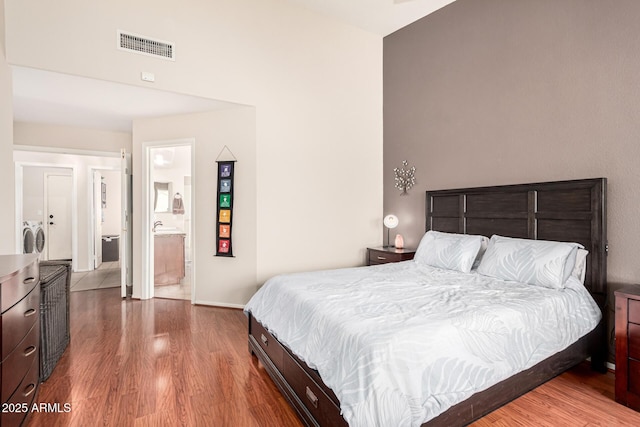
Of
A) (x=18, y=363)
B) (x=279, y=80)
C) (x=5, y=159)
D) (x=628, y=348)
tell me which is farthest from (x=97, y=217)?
(x=628, y=348)

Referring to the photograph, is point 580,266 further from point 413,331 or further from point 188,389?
point 188,389

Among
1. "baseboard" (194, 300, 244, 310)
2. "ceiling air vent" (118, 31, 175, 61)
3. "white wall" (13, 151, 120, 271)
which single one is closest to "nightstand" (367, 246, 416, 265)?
"baseboard" (194, 300, 244, 310)

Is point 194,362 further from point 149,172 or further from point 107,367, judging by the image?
point 149,172

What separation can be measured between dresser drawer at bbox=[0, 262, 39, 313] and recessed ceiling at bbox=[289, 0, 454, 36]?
12.8 feet

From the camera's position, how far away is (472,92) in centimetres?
356

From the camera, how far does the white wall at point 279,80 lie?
293cm

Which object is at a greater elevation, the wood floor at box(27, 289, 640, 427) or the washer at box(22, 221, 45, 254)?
the washer at box(22, 221, 45, 254)

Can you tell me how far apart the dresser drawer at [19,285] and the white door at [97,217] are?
516 cm

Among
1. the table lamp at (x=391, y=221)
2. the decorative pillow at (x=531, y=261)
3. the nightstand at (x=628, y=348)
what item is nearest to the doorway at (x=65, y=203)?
the table lamp at (x=391, y=221)

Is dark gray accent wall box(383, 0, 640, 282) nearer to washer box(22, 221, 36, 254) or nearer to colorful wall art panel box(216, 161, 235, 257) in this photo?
colorful wall art panel box(216, 161, 235, 257)

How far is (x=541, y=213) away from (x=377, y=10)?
311 cm

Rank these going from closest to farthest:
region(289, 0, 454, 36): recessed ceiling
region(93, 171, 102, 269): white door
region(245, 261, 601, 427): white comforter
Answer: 1. region(245, 261, 601, 427): white comforter
2. region(289, 0, 454, 36): recessed ceiling
3. region(93, 171, 102, 269): white door

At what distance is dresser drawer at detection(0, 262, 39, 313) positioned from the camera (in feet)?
4.71

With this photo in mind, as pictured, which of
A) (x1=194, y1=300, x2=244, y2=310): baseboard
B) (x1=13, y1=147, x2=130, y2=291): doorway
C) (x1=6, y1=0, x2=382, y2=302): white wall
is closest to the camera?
Result: (x1=6, y1=0, x2=382, y2=302): white wall
